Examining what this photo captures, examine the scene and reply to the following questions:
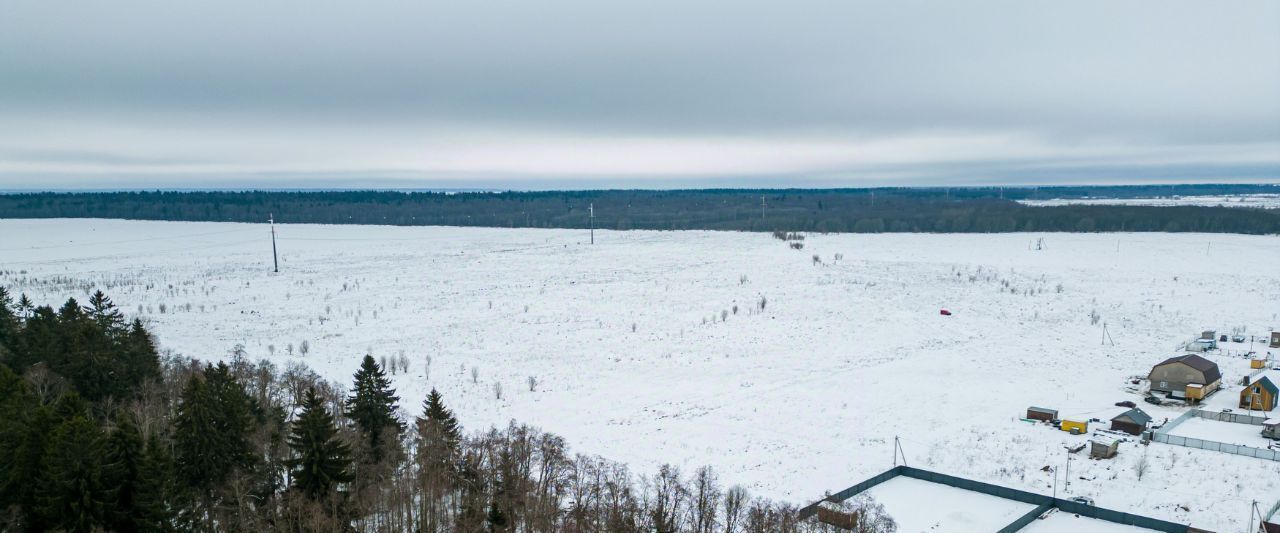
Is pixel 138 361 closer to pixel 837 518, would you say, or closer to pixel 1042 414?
pixel 837 518

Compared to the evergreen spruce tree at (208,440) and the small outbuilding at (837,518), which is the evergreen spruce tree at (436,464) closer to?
the evergreen spruce tree at (208,440)

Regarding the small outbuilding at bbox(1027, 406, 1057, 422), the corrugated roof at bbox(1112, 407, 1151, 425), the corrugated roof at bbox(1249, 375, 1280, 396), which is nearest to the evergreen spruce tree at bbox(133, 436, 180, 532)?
the small outbuilding at bbox(1027, 406, 1057, 422)

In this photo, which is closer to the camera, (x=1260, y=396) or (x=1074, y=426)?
(x=1074, y=426)

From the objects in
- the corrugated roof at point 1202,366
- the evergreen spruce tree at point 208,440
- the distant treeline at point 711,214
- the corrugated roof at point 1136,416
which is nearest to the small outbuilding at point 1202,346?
the corrugated roof at point 1202,366

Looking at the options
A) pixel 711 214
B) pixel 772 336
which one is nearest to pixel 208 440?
pixel 772 336

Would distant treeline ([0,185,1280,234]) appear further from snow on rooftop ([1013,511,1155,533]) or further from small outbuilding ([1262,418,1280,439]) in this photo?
snow on rooftop ([1013,511,1155,533])

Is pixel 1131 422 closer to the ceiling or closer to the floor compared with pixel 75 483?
closer to the floor
